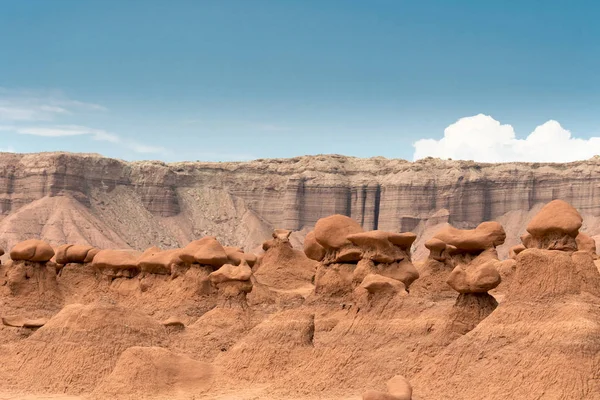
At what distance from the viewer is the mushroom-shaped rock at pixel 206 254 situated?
42.6 metres

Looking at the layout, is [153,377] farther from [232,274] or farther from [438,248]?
[438,248]

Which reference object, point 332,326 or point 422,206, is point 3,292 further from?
point 422,206

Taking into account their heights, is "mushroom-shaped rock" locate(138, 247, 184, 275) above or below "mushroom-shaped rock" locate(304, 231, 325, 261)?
below

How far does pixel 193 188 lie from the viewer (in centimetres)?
13275

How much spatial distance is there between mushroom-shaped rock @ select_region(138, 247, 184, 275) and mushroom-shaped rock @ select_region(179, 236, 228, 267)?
1748mm

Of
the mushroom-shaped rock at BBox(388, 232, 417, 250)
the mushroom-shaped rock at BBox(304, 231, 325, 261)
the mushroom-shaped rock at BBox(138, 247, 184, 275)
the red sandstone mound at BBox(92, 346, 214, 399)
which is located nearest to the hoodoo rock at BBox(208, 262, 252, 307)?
the mushroom-shaped rock at BBox(304, 231, 325, 261)

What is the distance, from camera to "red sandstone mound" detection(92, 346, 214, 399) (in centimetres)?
2597

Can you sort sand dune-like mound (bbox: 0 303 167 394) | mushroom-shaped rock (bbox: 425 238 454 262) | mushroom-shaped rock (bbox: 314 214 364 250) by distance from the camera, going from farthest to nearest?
1. mushroom-shaped rock (bbox: 425 238 454 262)
2. mushroom-shaped rock (bbox: 314 214 364 250)
3. sand dune-like mound (bbox: 0 303 167 394)

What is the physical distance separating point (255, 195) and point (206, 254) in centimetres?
8891

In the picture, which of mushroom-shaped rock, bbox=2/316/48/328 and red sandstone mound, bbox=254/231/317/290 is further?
red sandstone mound, bbox=254/231/317/290

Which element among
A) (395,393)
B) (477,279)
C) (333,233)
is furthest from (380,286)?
(395,393)

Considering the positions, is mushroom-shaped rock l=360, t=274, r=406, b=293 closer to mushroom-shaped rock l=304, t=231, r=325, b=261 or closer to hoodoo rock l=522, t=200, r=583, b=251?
hoodoo rock l=522, t=200, r=583, b=251

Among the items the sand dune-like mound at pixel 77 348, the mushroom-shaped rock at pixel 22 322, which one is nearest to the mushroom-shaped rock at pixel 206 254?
the mushroom-shaped rock at pixel 22 322

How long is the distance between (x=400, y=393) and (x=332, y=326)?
10551mm
